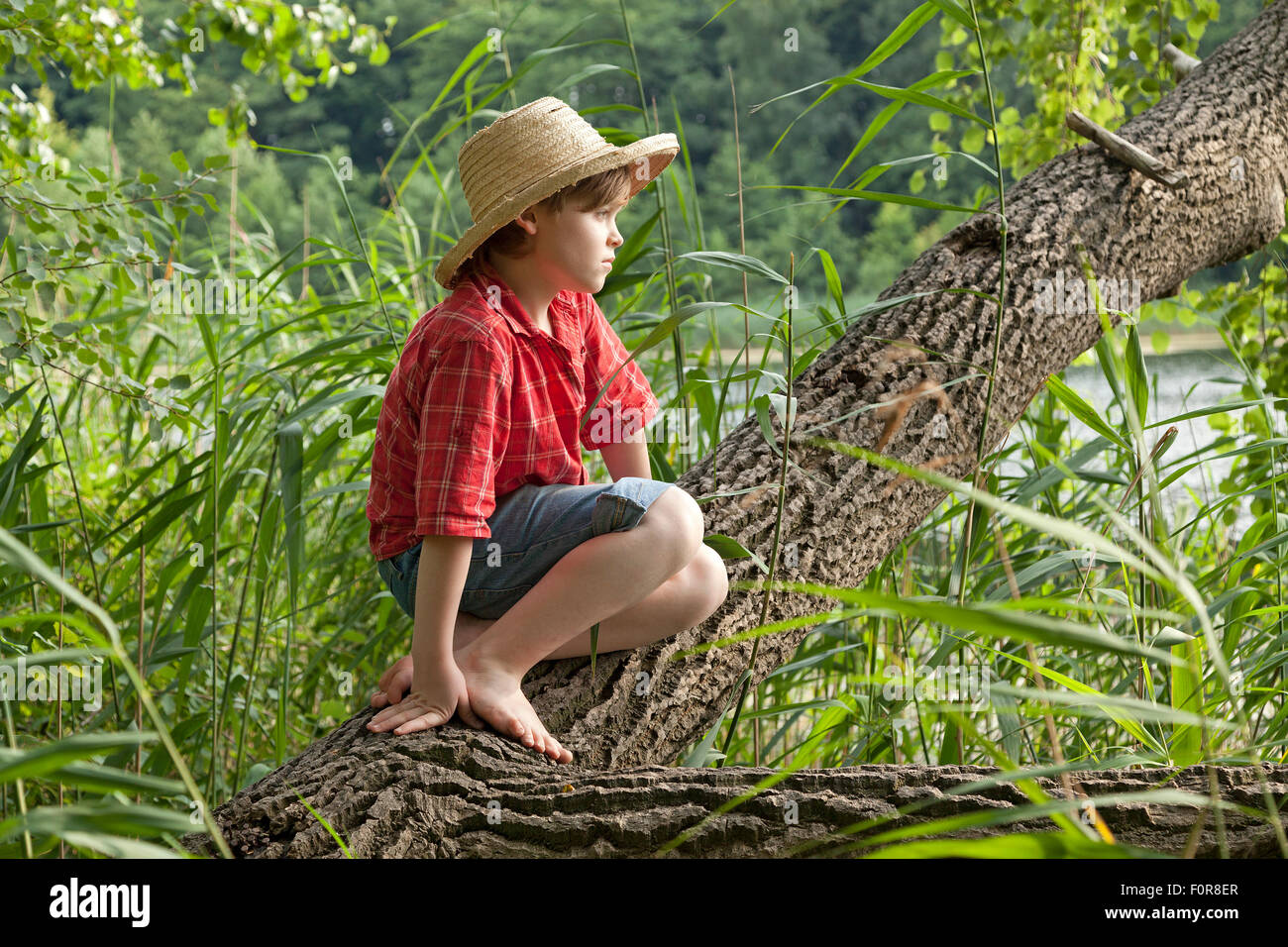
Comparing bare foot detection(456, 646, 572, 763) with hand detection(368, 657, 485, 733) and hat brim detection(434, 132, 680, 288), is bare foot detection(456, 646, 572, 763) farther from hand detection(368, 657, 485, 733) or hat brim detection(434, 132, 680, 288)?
hat brim detection(434, 132, 680, 288)

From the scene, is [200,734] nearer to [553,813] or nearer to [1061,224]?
[553,813]

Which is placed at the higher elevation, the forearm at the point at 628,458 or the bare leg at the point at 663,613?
the forearm at the point at 628,458

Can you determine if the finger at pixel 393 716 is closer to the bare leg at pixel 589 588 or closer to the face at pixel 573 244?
the bare leg at pixel 589 588

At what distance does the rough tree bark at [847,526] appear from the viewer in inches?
30.5

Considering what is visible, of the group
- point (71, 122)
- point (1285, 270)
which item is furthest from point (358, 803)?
point (71, 122)

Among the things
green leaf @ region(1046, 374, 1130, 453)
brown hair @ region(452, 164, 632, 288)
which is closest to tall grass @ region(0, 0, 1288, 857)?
green leaf @ region(1046, 374, 1130, 453)

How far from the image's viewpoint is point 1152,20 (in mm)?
2025

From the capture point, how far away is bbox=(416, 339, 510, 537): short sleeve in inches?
38.3

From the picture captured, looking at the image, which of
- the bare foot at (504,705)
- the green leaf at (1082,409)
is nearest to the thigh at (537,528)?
the bare foot at (504,705)

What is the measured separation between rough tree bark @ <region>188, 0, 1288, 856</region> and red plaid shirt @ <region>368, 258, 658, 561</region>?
0.58 ft

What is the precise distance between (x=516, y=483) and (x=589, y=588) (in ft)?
0.57

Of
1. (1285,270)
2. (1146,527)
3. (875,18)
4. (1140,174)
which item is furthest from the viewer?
(875,18)

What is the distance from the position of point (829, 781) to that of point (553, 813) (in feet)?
0.72
